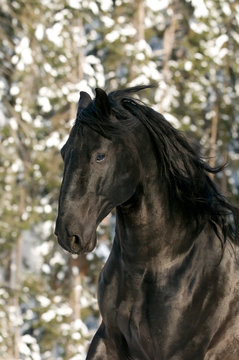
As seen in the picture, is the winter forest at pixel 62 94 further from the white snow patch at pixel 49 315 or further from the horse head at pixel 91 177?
the horse head at pixel 91 177

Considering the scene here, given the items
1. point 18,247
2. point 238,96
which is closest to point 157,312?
point 18,247

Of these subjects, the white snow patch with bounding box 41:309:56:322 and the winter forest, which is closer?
the white snow patch with bounding box 41:309:56:322

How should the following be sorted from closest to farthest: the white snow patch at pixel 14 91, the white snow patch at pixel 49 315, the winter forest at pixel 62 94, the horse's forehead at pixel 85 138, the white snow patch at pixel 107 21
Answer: the horse's forehead at pixel 85 138 < the white snow patch at pixel 49 315 < the winter forest at pixel 62 94 < the white snow patch at pixel 107 21 < the white snow patch at pixel 14 91

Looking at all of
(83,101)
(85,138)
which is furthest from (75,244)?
(83,101)

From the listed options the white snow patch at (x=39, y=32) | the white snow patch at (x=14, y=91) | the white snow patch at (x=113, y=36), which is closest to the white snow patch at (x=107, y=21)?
the white snow patch at (x=113, y=36)

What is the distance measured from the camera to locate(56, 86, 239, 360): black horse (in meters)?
3.91

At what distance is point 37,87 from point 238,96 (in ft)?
10.2

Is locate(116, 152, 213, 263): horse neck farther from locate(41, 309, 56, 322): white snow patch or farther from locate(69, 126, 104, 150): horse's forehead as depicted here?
locate(41, 309, 56, 322): white snow patch

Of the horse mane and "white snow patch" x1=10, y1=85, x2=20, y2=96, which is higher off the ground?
"white snow patch" x1=10, y1=85, x2=20, y2=96

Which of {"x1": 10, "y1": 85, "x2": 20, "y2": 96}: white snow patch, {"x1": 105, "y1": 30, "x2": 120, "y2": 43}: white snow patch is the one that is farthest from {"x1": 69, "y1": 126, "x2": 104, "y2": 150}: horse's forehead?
{"x1": 10, "y1": 85, "x2": 20, "y2": 96}: white snow patch

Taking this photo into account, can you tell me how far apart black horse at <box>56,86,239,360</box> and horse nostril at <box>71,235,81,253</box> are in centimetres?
22

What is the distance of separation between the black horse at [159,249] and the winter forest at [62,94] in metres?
6.74

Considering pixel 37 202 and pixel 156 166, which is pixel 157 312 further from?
pixel 37 202

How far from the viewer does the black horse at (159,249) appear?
12.8 ft
